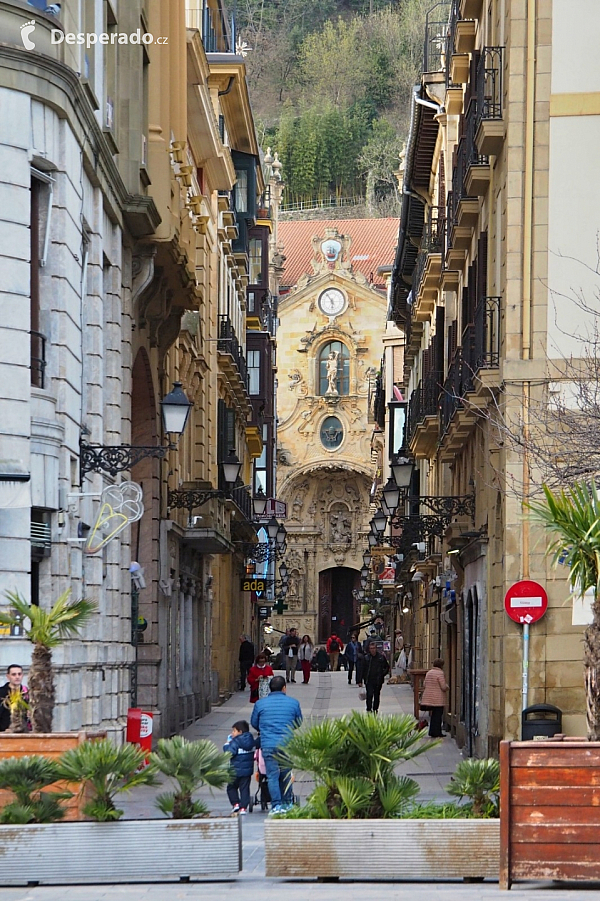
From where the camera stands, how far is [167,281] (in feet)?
82.4

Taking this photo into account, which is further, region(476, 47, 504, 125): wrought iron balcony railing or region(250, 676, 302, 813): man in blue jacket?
region(476, 47, 504, 125): wrought iron balcony railing

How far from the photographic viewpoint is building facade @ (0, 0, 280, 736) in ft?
50.8

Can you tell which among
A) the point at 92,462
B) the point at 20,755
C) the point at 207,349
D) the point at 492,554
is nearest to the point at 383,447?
the point at 207,349

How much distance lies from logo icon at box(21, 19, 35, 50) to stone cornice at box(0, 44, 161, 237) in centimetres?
20

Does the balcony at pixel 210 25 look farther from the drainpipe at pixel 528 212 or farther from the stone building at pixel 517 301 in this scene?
the drainpipe at pixel 528 212

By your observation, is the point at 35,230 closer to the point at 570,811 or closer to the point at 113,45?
the point at 113,45

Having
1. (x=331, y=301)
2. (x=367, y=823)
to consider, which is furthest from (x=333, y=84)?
(x=367, y=823)

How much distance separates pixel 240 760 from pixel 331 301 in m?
74.3

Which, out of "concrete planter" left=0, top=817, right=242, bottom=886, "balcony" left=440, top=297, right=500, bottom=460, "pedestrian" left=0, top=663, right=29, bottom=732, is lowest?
"concrete planter" left=0, top=817, right=242, bottom=886

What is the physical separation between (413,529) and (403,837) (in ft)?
56.4

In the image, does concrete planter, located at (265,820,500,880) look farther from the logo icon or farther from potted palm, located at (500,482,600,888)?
the logo icon

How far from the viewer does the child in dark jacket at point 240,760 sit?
1667cm

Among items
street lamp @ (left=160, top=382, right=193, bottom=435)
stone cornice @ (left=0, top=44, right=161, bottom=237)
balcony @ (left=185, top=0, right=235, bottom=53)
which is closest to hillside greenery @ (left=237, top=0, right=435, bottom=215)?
balcony @ (left=185, top=0, right=235, bottom=53)

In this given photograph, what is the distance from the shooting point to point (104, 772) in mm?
11453
